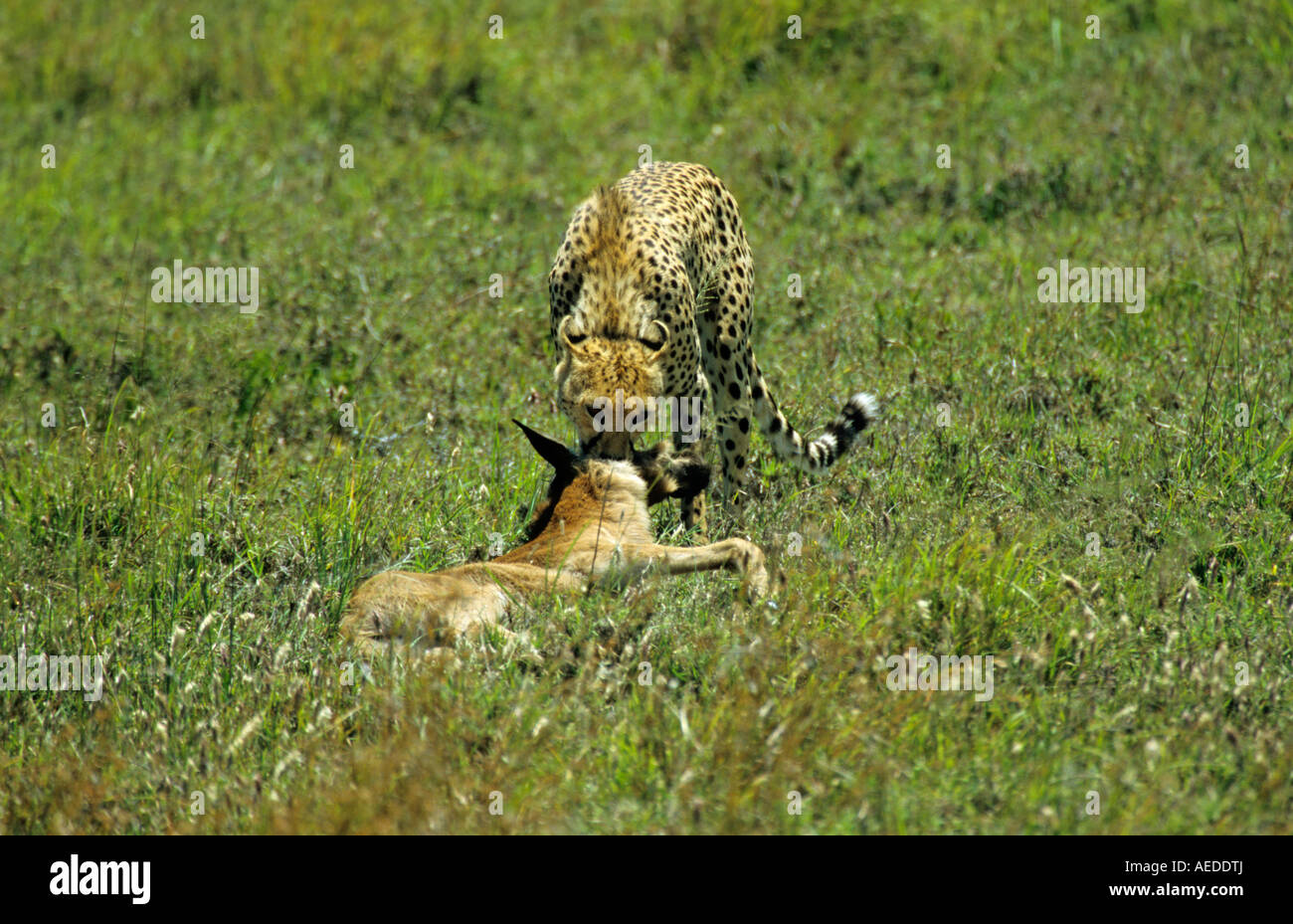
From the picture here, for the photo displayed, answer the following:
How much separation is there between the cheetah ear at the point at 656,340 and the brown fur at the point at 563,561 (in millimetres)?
657

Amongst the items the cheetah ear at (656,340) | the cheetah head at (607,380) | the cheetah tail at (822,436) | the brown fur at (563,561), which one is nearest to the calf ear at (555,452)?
the brown fur at (563,561)

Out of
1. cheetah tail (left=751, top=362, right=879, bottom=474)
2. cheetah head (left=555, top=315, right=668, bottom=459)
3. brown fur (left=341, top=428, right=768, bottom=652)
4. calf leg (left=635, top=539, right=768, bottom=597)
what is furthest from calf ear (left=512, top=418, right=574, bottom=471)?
cheetah tail (left=751, top=362, right=879, bottom=474)

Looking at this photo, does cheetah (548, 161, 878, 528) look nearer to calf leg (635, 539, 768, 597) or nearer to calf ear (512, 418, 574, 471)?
calf ear (512, 418, 574, 471)

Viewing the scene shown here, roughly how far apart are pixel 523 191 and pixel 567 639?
5423 mm

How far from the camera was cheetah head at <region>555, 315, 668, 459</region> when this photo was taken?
512cm

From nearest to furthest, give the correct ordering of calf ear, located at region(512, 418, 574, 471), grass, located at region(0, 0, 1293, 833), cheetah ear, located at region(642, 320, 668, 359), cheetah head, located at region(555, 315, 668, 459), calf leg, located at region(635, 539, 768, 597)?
grass, located at region(0, 0, 1293, 833), calf leg, located at region(635, 539, 768, 597), calf ear, located at region(512, 418, 574, 471), cheetah head, located at region(555, 315, 668, 459), cheetah ear, located at region(642, 320, 668, 359)

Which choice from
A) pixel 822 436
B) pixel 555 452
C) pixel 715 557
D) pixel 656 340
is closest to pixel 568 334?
pixel 656 340

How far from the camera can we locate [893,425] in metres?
6.00

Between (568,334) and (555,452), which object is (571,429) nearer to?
(568,334)

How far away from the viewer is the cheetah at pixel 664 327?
531cm

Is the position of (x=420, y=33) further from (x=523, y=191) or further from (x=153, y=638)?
(x=153, y=638)

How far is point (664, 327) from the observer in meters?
5.50
